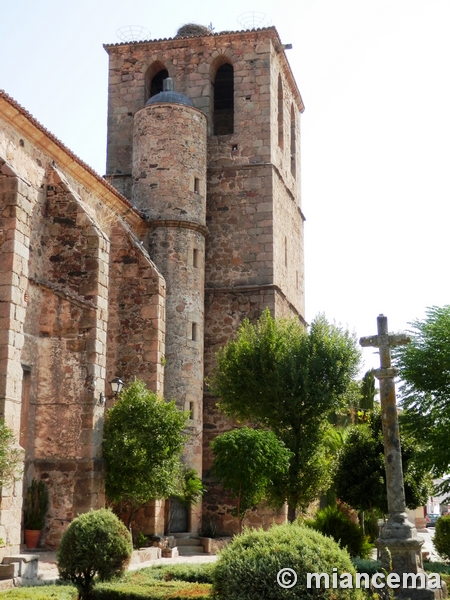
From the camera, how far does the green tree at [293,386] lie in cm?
2188

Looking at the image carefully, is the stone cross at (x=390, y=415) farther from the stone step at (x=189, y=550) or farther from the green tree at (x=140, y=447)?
the stone step at (x=189, y=550)

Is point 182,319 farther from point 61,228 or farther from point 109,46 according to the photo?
point 109,46

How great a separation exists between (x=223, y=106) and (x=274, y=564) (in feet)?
81.0

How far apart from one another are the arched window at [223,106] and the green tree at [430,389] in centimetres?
1468

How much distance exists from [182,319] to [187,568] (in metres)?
11.5

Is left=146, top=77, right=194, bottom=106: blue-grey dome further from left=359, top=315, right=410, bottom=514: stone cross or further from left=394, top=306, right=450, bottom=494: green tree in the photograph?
left=359, top=315, right=410, bottom=514: stone cross

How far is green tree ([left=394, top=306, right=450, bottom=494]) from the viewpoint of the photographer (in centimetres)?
1820

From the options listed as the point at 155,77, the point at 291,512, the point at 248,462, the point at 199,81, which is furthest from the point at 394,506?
the point at 155,77

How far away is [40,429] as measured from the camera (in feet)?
57.8

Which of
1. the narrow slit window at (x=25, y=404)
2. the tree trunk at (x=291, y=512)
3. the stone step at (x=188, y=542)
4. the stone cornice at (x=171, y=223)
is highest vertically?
the stone cornice at (x=171, y=223)

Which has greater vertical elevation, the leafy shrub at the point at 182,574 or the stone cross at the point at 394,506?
the stone cross at the point at 394,506

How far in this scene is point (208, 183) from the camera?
27953 mm

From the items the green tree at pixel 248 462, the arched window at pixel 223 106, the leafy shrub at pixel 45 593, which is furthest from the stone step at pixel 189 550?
the arched window at pixel 223 106

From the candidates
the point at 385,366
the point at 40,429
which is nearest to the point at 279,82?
the point at 40,429
